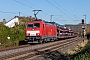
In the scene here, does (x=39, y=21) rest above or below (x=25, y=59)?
above

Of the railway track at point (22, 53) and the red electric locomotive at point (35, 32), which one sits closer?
the railway track at point (22, 53)

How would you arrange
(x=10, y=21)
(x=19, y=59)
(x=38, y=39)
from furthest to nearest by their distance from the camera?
(x=10, y=21)
(x=38, y=39)
(x=19, y=59)

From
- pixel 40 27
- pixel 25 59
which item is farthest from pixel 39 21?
pixel 25 59

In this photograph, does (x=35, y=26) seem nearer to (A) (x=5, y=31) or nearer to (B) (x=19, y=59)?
(A) (x=5, y=31)

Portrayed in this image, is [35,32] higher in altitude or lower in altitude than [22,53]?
higher

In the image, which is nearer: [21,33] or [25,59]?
[25,59]

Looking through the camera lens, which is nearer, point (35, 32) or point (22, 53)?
point (22, 53)

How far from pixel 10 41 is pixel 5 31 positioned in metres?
1.61

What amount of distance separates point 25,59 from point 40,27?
590 inches

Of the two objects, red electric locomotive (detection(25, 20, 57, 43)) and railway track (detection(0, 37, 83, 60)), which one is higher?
red electric locomotive (detection(25, 20, 57, 43))

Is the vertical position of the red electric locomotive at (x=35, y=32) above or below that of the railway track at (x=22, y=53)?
above

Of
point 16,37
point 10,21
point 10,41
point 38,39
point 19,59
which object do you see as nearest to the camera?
point 19,59

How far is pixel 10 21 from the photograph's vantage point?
6775cm

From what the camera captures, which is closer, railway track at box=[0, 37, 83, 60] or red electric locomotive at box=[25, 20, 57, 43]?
railway track at box=[0, 37, 83, 60]
